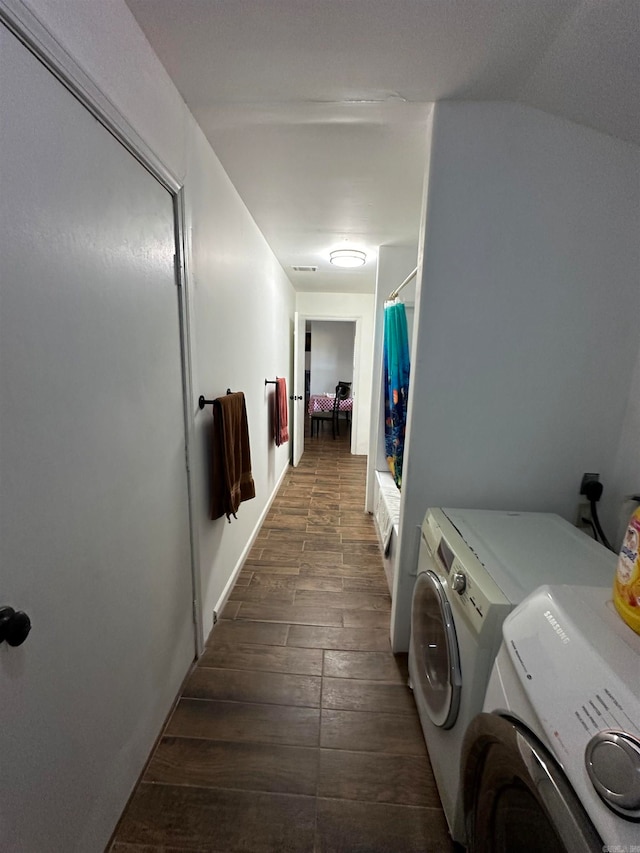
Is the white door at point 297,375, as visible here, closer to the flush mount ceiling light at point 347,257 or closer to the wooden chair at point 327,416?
the flush mount ceiling light at point 347,257

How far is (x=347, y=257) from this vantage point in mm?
2807

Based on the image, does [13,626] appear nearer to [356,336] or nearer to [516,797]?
[516,797]

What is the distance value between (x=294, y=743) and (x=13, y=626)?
113 cm

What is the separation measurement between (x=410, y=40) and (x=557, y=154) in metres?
0.66

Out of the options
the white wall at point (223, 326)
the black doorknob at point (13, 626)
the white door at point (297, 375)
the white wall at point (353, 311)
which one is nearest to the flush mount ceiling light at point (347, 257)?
the white wall at point (223, 326)

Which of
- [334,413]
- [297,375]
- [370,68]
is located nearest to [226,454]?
[370,68]

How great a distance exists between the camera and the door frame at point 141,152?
604 mm

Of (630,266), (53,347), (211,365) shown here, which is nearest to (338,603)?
(211,365)

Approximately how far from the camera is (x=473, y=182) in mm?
1215

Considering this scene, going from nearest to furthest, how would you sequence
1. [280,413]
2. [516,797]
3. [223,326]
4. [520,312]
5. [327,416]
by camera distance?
[516,797]
[520,312]
[223,326]
[280,413]
[327,416]

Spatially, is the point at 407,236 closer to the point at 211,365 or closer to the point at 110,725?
the point at 211,365

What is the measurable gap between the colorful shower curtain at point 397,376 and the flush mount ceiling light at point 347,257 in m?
0.63

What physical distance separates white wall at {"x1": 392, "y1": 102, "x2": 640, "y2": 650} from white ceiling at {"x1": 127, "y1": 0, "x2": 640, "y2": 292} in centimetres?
12

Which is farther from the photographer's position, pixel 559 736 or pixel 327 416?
pixel 327 416
